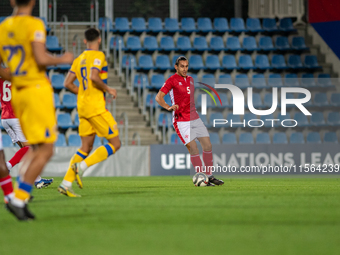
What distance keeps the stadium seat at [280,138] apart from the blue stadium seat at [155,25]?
7396mm

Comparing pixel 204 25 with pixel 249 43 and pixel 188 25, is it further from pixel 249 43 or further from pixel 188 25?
pixel 249 43

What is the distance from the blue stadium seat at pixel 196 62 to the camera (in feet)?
64.4

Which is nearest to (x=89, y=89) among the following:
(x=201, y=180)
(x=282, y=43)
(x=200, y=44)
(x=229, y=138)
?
(x=201, y=180)

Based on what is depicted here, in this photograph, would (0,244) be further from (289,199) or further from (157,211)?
(289,199)

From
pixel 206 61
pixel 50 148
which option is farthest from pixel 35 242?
pixel 206 61

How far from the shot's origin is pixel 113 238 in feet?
13.0

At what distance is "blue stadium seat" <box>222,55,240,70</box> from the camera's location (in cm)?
1995

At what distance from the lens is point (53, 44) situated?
19156 mm

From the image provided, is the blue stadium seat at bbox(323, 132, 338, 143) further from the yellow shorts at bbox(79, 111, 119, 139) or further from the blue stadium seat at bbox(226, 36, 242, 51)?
the yellow shorts at bbox(79, 111, 119, 139)

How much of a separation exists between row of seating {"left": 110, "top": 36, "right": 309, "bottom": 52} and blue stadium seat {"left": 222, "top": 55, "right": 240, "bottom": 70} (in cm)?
48

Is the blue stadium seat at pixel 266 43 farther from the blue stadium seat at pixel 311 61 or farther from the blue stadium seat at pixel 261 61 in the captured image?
the blue stadium seat at pixel 311 61

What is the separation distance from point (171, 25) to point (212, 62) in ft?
7.70

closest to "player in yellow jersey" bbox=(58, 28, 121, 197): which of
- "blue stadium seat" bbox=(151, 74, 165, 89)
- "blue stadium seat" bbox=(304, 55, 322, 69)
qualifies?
"blue stadium seat" bbox=(151, 74, 165, 89)

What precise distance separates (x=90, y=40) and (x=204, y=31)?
1426cm
